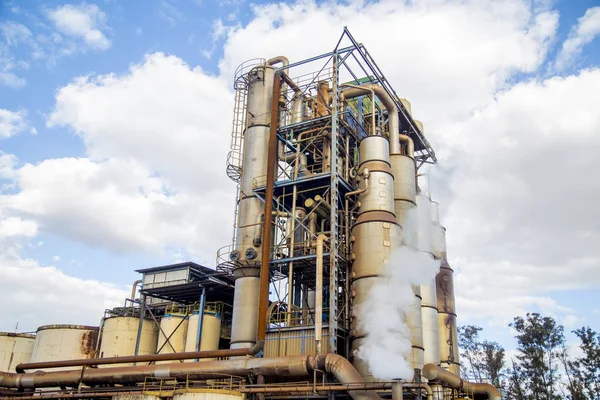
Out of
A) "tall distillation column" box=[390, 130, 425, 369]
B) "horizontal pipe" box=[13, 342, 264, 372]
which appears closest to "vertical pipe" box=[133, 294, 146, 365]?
"horizontal pipe" box=[13, 342, 264, 372]

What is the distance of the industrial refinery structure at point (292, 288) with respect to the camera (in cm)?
→ 2442

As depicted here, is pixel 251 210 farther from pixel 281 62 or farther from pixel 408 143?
pixel 408 143

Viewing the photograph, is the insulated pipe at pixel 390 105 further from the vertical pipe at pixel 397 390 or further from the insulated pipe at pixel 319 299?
the vertical pipe at pixel 397 390

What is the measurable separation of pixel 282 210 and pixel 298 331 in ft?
28.7

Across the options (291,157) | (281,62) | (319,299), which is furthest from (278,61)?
(319,299)

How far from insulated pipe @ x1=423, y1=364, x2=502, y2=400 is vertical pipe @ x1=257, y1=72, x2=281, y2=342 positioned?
8.77 meters

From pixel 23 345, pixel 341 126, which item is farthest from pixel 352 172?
pixel 23 345

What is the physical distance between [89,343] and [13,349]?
778 centimetres

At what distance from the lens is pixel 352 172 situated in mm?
33000

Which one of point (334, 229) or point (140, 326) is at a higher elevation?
point (334, 229)

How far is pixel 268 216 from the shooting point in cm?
2950

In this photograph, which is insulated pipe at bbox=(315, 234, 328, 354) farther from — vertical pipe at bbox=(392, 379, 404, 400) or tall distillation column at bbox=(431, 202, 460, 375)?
tall distillation column at bbox=(431, 202, 460, 375)

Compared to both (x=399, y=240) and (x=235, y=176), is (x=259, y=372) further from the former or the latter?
(x=235, y=176)

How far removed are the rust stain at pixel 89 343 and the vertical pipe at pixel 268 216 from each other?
17932mm
